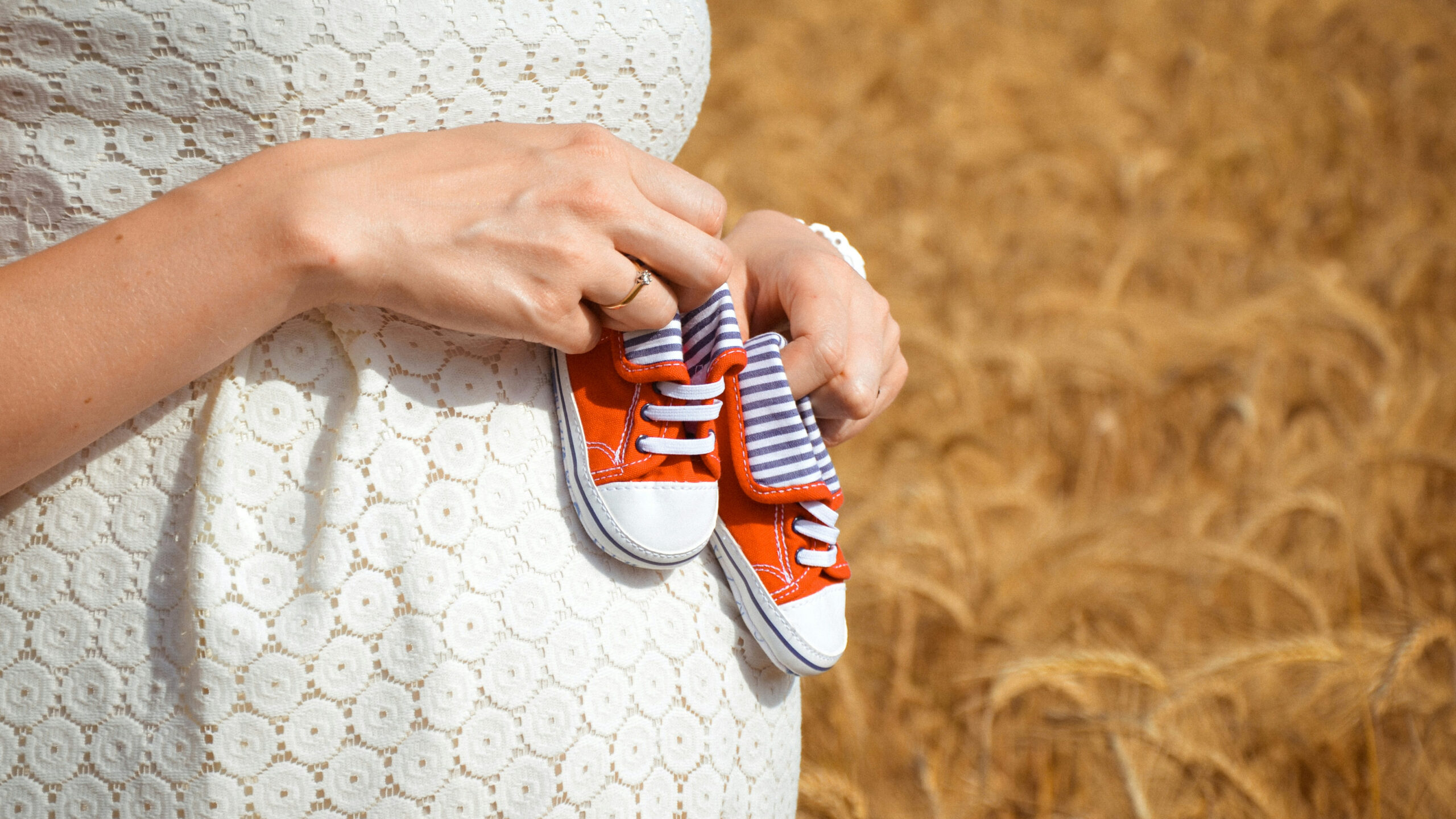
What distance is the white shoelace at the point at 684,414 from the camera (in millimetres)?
704

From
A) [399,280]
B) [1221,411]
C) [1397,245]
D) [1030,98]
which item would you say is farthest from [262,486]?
[1030,98]

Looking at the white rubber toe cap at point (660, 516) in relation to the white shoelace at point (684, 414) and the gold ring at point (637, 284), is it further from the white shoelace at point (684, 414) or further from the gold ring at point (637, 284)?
the gold ring at point (637, 284)

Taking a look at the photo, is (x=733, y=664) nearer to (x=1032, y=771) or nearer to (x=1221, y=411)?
(x=1032, y=771)

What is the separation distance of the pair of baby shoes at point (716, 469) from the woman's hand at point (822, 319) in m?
0.03

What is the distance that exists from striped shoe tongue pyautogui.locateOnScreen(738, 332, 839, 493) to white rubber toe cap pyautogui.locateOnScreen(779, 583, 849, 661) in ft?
0.32

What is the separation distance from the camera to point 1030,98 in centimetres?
526

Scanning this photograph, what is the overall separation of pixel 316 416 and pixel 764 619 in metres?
0.38

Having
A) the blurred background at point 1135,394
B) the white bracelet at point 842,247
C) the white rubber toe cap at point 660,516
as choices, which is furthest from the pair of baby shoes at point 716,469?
the blurred background at point 1135,394

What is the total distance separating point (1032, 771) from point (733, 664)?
4.53ft

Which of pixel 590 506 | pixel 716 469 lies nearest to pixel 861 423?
pixel 716 469

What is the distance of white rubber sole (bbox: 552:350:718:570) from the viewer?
68 centimetres

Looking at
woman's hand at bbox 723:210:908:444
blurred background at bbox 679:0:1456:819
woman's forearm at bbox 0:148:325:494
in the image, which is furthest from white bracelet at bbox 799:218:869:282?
blurred background at bbox 679:0:1456:819

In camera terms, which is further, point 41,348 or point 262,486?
point 262,486

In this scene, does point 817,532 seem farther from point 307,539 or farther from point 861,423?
point 307,539
